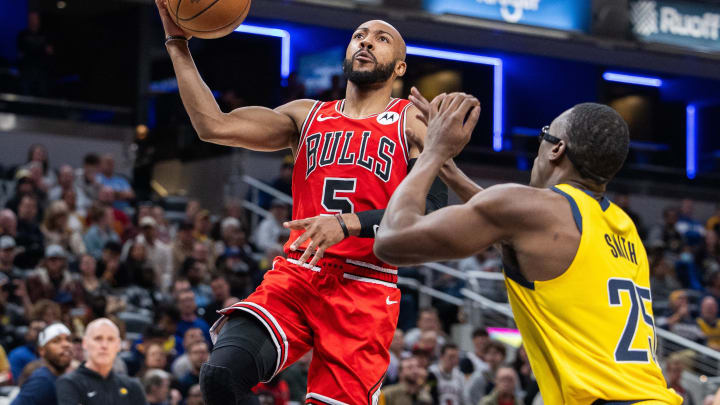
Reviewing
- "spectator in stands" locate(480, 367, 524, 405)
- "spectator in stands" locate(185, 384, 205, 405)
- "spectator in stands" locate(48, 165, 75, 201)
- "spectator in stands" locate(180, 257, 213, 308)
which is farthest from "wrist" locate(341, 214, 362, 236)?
"spectator in stands" locate(48, 165, 75, 201)

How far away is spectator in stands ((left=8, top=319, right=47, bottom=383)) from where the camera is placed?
8.53 meters

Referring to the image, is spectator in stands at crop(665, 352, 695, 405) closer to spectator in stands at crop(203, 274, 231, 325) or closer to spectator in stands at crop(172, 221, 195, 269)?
spectator in stands at crop(203, 274, 231, 325)

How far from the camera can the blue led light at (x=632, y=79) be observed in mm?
21562

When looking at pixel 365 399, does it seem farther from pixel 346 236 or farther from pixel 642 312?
pixel 642 312

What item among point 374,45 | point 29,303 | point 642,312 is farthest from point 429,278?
point 642,312

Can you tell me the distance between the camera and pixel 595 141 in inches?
127

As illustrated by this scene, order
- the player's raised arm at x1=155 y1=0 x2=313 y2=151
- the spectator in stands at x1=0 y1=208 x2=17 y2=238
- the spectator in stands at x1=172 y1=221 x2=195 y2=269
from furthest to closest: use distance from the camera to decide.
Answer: the spectator in stands at x1=172 y1=221 x2=195 y2=269
the spectator in stands at x1=0 y1=208 x2=17 y2=238
the player's raised arm at x1=155 y1=0 x2=313 y2=151

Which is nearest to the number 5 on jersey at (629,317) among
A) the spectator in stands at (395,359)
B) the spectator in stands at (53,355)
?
the spectator in stands at (53,355)

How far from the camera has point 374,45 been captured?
4.64 metres

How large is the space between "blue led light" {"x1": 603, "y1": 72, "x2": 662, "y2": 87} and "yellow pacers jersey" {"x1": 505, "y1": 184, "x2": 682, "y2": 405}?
18.9m

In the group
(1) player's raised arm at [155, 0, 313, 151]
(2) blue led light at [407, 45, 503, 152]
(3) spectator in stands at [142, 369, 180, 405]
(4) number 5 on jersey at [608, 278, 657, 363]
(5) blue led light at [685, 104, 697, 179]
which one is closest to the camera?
(4) number 5 on jersey at [608, 278, 657, 363]

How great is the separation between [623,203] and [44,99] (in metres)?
9.19

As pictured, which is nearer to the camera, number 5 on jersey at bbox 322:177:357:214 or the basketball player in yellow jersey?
the basketball player in yellow jersey

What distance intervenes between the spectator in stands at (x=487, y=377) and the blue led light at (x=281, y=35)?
9.92 m
